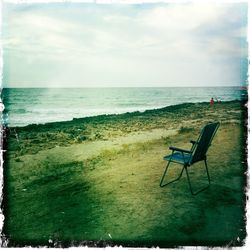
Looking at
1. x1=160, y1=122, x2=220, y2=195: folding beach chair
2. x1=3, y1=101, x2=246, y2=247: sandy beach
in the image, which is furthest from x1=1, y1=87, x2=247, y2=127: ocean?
x1=160, y1=122, x2=220, y2=195: folding beach chair

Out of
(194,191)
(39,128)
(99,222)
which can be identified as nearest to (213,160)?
(194,191)

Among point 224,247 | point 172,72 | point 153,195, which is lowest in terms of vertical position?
point 224,247

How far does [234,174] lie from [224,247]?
1.75m

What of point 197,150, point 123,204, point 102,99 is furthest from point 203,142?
point 102,99

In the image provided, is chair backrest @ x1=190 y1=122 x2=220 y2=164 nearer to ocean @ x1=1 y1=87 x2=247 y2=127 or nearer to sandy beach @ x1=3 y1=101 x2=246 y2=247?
sandy beach @ x1=3 y1=101 x2=246 y2=247

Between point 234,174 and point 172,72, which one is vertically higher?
point 172,72

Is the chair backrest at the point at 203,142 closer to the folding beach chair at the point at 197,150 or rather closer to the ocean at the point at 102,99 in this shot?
the folding beach chair at the point at 197,150

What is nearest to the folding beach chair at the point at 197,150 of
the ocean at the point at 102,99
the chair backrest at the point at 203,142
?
the chair backrest at the point at 203,142

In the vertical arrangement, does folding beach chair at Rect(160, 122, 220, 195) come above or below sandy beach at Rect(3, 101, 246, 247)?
above

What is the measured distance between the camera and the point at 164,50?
1231 centimetres

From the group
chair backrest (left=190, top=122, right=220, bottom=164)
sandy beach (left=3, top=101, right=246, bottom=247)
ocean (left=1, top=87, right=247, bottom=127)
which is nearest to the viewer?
sandy beach (left=3, top=101, right=246, bottom=247)

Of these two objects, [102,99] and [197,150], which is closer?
[197,150]

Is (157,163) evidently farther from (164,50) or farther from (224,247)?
(164,50)

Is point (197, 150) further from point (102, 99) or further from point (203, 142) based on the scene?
point (102, 99)
